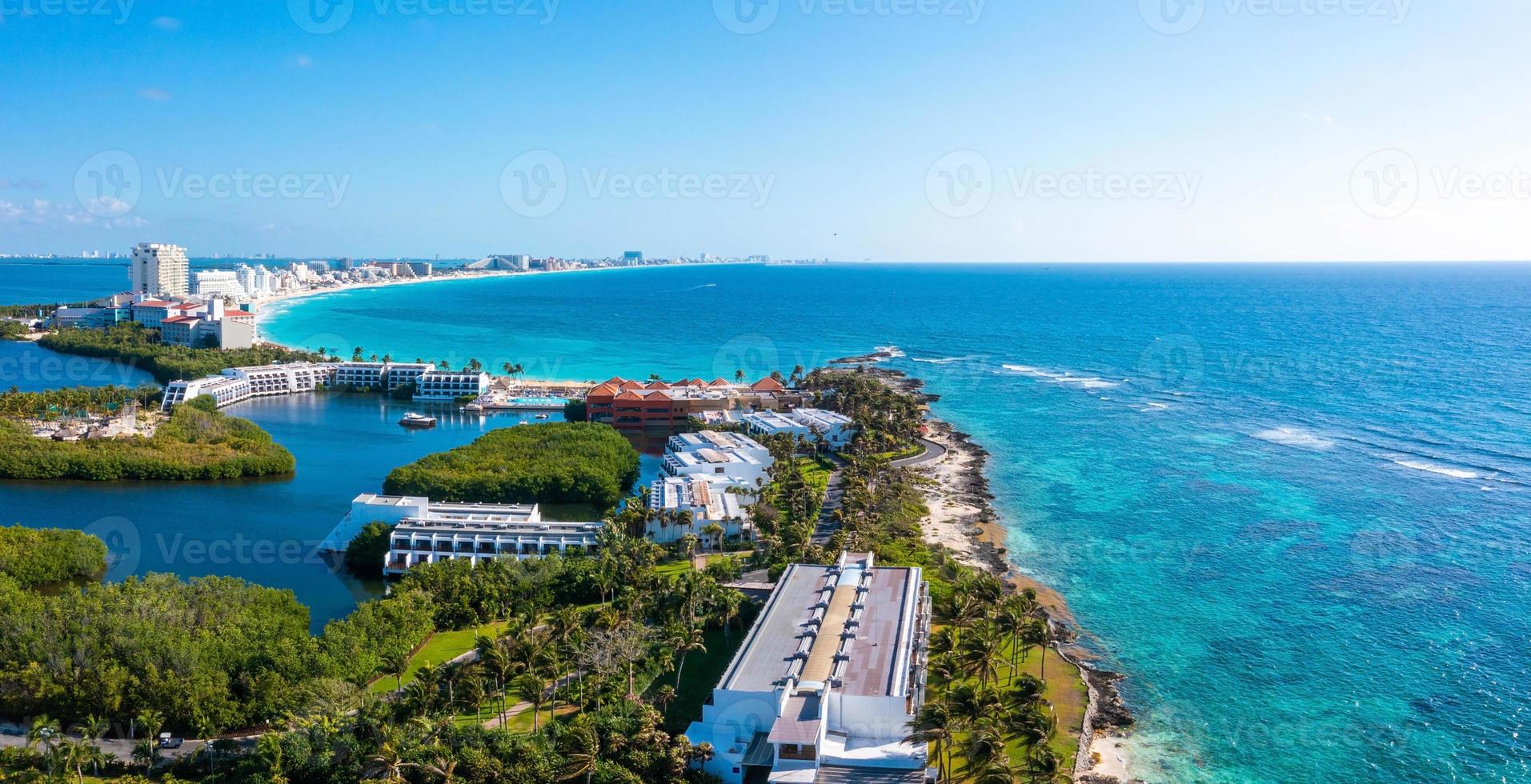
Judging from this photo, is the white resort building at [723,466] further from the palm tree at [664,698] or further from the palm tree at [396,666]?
the palm tree at [396,666]

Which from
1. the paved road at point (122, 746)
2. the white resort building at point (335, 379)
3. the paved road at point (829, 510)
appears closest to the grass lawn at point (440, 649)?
the paved road at point (122, 746)

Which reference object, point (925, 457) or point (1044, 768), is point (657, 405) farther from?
point (1044, 768)

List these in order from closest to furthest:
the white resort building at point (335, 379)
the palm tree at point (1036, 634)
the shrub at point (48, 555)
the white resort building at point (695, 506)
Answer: the palm tree at point (1036, 634)
the shrub at point (48, 555)
the white resort building at point (695, 506)
the white resort building at point (335, 379)

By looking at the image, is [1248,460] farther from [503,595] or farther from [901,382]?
[503,595]

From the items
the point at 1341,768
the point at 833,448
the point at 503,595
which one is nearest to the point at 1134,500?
the point at 833,448

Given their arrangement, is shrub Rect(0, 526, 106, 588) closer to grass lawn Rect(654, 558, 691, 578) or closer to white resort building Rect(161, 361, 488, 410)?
grass lawn Rect(654, 558, 691, 578)

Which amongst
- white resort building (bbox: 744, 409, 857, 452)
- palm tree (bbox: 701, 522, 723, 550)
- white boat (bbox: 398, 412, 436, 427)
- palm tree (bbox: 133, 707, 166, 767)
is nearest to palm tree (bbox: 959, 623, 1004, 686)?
palm tree (bbox: 701, 522, 723, 550)

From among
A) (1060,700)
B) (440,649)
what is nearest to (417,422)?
(440,649)
